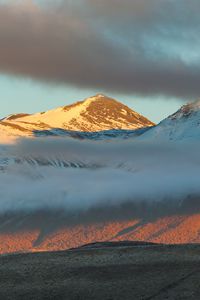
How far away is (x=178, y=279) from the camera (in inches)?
3693

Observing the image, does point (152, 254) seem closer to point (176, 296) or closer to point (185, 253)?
point (185, 253)

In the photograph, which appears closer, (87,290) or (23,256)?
(87,290)

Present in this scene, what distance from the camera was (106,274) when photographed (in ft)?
326

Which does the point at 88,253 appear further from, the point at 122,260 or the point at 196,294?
the point at 196,294

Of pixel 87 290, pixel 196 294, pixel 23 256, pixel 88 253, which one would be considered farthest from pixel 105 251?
pixel 196 294

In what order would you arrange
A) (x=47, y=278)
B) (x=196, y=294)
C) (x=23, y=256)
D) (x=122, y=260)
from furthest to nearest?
1. (x=23, y=256)
2. (x=122, y=260)
3. (x=47, y=278)
4. (x=196, y=294)

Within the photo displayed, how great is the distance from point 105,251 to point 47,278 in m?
15.6

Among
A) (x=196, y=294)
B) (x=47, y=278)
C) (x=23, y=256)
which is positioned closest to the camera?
(x=196, y=294)

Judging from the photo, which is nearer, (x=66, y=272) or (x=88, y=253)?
(x=66, y=272)

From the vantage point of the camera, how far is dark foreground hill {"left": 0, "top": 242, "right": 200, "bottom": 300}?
298 ft

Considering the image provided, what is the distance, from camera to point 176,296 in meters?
87.8

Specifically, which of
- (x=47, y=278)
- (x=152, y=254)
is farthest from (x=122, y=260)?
(x=47, y=278)

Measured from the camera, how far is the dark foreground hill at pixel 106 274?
90875 mm

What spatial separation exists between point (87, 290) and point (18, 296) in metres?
7.06
